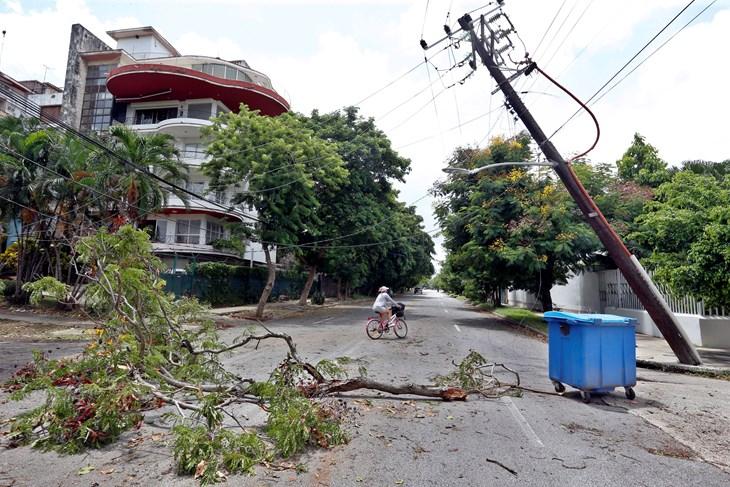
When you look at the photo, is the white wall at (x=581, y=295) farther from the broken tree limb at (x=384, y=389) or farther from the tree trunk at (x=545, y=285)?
the broken tree limb at (x=384, y=389)

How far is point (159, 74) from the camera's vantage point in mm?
32844

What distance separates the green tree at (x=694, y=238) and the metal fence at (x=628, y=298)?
181 cm

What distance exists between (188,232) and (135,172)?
14.6m

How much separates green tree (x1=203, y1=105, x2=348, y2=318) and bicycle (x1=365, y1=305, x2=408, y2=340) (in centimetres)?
746

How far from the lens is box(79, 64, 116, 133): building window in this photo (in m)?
38.4

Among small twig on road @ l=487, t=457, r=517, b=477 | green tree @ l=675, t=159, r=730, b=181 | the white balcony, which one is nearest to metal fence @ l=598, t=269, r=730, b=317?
green tree @ l=675, t=159, r=730, b=181

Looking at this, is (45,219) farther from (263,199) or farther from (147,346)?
(147,346)

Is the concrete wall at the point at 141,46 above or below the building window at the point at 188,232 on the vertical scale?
above

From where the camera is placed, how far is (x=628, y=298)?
19.2 metres

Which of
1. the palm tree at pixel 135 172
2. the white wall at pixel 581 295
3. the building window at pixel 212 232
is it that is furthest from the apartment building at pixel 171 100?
the white wall at pixel 581 295

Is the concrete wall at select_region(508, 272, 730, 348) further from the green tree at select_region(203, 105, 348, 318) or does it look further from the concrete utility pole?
the green tree at select_region(203, 105, 348, 318)

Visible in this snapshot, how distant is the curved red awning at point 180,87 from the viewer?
1285 inches

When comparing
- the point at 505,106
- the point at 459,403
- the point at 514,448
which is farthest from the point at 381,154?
the point at 514,448

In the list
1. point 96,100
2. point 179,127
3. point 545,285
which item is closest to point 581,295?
point 545,285
